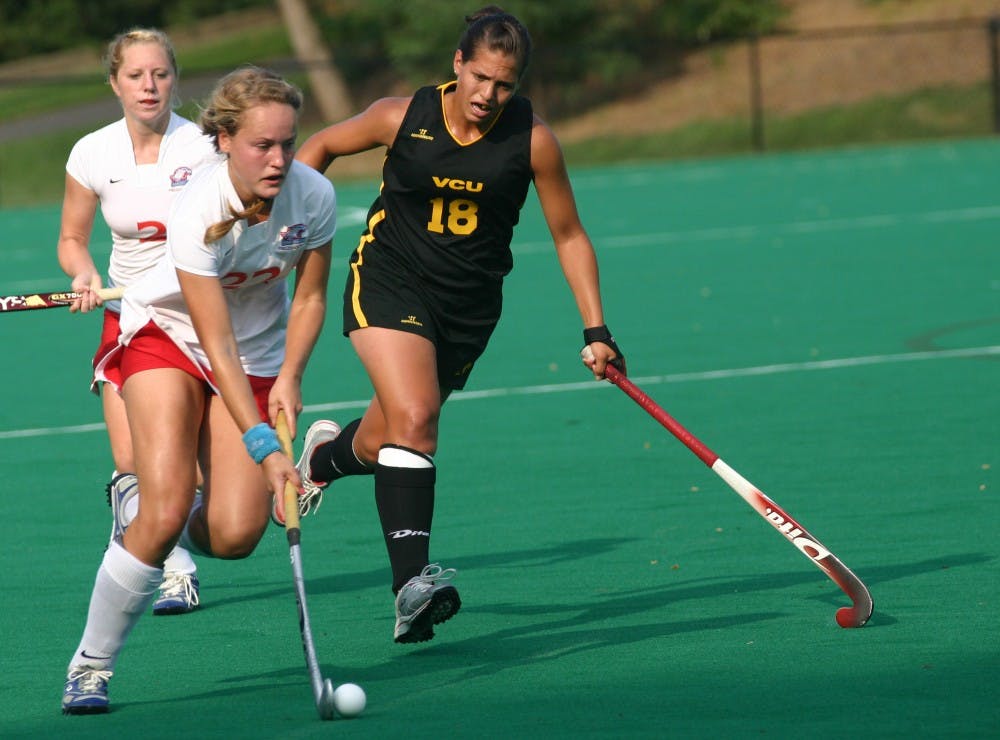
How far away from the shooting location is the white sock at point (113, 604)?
493cm

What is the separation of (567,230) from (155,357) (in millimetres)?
1517

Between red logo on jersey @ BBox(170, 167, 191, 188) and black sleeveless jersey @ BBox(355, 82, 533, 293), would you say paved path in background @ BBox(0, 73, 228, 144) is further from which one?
black sleeveless jersey @ BBox(355, 82, 533, 293)

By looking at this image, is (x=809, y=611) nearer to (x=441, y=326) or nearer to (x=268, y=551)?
(x=441, y=326)

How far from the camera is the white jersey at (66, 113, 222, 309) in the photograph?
6438mm

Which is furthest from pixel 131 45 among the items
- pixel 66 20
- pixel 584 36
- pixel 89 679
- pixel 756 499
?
pixel 66 20

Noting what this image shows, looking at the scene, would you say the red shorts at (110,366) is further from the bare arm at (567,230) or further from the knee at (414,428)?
the bare arm at (567,230)

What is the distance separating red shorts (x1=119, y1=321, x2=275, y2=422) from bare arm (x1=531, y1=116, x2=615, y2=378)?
4.03ft

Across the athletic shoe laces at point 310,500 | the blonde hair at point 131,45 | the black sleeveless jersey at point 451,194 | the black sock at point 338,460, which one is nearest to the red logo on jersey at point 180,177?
the blonde hair at point 131,45

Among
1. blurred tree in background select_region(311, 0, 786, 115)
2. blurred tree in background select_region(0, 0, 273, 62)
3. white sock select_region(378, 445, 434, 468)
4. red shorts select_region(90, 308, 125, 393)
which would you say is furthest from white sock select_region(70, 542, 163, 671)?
blurred tree in background select_region(0, 0, 273, 62)

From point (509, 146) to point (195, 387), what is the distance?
135cm

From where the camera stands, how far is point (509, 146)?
19.6ft

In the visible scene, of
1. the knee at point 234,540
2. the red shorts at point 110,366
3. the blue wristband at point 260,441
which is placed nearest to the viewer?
the blue wristband at point 260,441

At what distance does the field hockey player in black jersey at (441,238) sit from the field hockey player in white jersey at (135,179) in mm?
605

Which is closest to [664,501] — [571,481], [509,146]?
[571,481]
